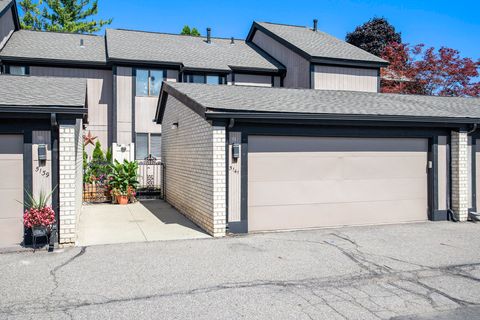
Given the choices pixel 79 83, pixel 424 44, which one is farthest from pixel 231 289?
pixel 424 44

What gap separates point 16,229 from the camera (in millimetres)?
7891

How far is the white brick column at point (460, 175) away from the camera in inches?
425

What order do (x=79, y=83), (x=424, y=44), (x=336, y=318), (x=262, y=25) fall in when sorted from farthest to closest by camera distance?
(x=424, y=44) < (x=262, y=25) < (x=79, y=83) < (x=336, y=318)

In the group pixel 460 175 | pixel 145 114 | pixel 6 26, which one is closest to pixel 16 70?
pixel 6 26

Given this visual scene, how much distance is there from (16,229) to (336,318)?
6.25 meters

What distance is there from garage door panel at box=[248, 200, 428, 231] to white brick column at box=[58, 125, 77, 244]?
3738mm

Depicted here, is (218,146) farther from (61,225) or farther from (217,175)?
(61,225)

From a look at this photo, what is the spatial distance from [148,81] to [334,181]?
37.6 feet

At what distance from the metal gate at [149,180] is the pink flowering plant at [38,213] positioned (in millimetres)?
8578

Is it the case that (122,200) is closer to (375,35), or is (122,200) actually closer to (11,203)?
(11,203)

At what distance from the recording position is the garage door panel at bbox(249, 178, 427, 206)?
945 cm

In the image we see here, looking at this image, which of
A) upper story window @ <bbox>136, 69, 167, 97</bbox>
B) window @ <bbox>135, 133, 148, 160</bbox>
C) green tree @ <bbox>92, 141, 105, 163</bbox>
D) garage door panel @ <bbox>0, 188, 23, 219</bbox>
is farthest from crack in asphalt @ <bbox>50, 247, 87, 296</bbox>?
upper story window @ <bbox>136, 69, 167, 97</bbox>

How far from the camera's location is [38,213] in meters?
7.47

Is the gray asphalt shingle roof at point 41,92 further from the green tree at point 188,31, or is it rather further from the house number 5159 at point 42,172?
the green tree at point 188,31
